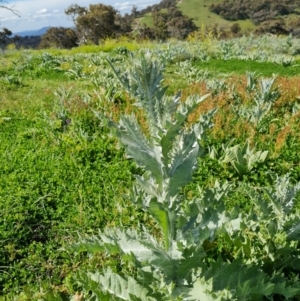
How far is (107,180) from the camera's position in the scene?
15.8 feet

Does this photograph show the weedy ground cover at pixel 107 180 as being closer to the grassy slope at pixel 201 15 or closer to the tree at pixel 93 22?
the tree at pixel 93 22

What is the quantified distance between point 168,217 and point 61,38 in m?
55.1

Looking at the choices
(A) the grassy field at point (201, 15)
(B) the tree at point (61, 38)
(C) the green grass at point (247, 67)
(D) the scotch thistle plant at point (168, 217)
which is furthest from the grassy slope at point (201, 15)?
(D) the scotch thistle plant at point (168, 217)

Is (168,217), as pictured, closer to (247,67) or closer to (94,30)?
(247,67)

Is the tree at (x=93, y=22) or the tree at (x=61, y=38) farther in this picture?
the tree at (x=61, y=38)

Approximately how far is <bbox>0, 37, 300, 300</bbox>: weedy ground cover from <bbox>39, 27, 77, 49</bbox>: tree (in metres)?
45.8

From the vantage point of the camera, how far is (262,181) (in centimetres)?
470

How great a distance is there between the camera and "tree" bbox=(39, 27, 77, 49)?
5197 cm

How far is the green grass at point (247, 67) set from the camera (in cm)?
1211

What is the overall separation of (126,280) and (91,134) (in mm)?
4106

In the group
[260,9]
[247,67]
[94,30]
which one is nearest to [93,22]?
[94,30]

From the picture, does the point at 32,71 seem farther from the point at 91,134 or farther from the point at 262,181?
the point at 262,181

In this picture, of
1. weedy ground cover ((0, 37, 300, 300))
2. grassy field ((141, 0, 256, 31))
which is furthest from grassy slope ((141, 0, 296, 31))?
weedy ground cover ((0, 37, 300, 300))

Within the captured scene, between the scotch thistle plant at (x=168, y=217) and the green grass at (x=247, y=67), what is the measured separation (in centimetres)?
1022
